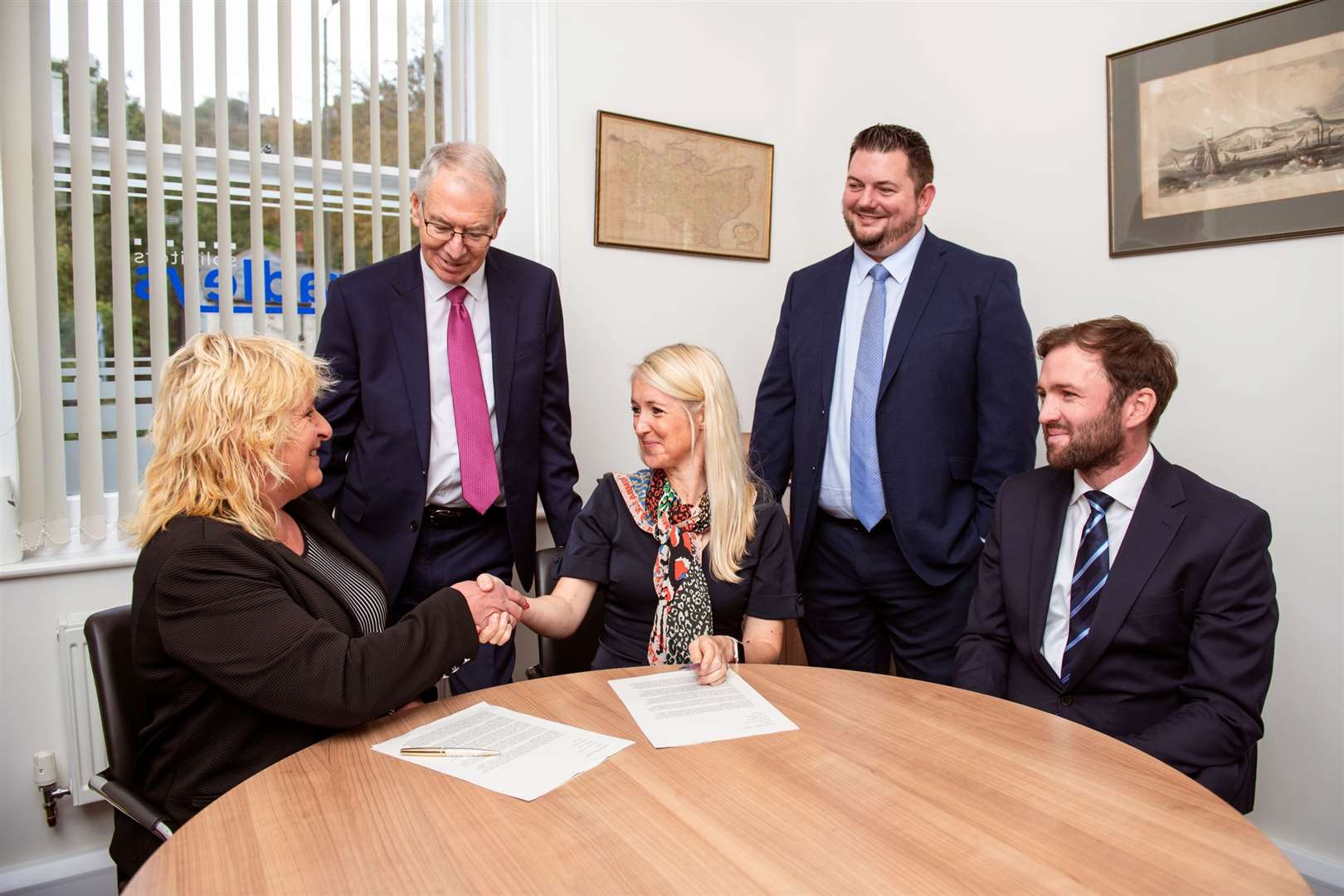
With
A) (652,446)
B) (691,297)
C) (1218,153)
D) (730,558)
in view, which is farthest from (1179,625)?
(691,297)

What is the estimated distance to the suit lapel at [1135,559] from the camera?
177 cm

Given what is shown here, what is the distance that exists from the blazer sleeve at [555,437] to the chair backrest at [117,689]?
1100 mm

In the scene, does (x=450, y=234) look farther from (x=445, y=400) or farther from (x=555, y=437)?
(x=555, y=437)

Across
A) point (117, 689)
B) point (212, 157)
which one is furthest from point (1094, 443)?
point (212, 157)

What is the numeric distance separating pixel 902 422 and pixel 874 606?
1.65 feet

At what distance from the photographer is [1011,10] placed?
297 centimetres

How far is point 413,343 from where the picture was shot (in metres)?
A: 2.36

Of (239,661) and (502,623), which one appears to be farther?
(502,623)

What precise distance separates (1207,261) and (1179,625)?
1220 mm

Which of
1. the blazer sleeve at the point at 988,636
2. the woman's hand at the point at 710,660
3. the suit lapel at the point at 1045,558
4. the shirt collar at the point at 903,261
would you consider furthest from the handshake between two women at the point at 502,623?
the shirt collar at the point at 903,261

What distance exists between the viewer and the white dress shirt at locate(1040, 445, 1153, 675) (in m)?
1.86

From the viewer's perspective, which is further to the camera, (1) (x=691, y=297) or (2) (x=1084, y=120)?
(1) (x=691, y=297)

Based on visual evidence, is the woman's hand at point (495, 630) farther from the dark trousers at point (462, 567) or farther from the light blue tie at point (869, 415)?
the light blue tie at point (869, 415)

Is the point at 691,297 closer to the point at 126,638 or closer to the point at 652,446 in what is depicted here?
the point at 652,446
